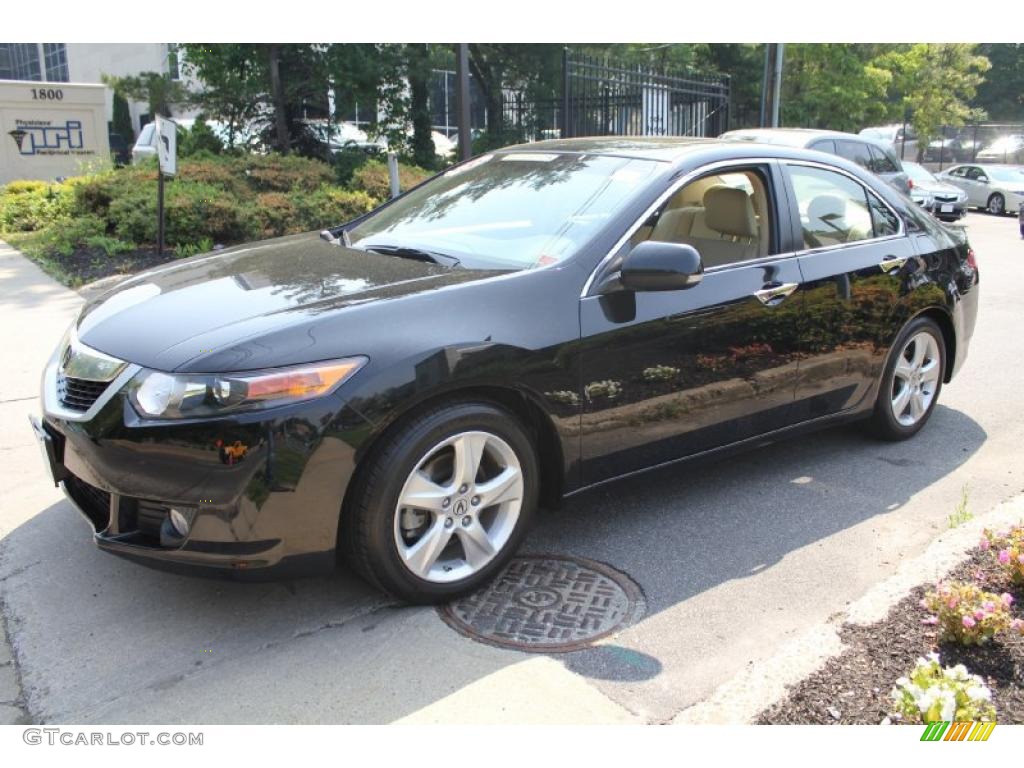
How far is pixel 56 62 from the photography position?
4716 cm

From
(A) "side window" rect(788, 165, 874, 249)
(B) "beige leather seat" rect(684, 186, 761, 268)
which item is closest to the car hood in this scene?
(B) "beige leather seat" rect(684, 186, 761, 268)

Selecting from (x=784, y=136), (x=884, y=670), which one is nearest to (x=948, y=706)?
(x=884, y=670)

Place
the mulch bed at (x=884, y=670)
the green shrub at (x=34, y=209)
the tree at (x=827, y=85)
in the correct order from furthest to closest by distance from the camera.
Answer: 1. the tree at (x=827, y=85)
2. the green shrub at (x=34, y=209)
3. the mulch bed at (x=884, y=670)

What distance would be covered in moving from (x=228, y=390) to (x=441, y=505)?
32.6 inches

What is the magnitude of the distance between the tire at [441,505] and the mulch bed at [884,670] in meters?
1.17

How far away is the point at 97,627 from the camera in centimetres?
318

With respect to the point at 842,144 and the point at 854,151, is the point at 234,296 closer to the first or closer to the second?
the point at 842,144

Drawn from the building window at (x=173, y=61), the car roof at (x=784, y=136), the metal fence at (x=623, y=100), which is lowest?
the car roof at (x=784, y=136)

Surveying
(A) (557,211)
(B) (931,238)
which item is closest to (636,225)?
(A) (557,211)

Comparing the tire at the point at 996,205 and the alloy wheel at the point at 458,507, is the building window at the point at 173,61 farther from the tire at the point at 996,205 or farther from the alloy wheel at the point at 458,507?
the tire at the point at 996,205

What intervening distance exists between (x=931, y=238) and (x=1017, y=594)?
248 centimetres

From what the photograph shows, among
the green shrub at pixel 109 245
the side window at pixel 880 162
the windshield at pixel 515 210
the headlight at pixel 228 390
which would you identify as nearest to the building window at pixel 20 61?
the green shrub at pixel 109 245

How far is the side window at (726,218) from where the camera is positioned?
4.17m

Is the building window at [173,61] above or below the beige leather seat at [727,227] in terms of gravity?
above
